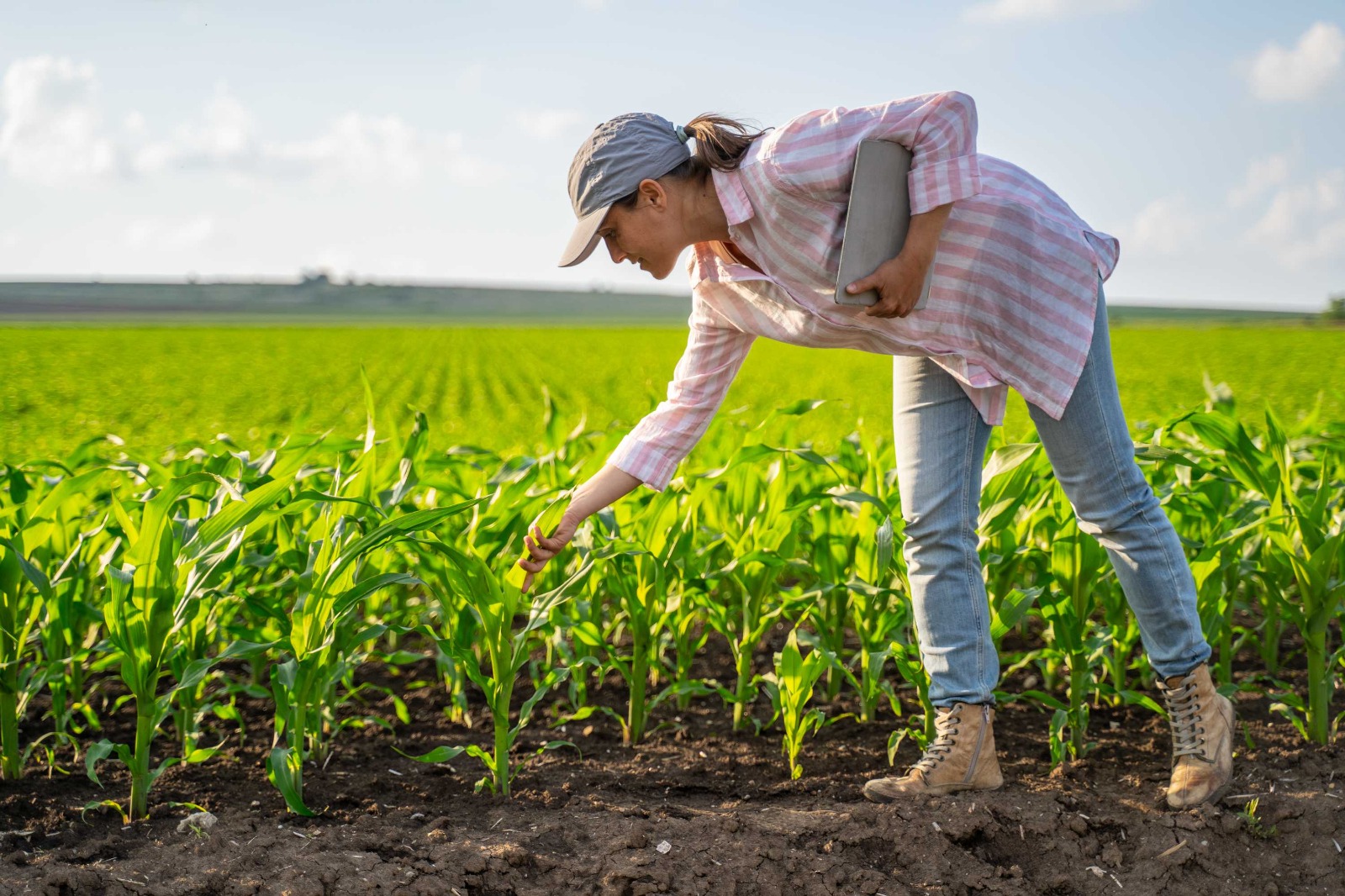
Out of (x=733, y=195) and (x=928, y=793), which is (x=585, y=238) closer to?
(x=733, y=195)

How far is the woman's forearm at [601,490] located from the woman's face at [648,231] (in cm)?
53

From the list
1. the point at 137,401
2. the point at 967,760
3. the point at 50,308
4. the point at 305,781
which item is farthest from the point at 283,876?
the point at 50,308

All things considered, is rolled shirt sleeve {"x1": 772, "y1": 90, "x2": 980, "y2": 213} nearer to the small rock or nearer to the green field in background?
the green field in background

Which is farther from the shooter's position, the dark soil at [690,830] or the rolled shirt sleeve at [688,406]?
the rolled shirt sleeve at [688,406]

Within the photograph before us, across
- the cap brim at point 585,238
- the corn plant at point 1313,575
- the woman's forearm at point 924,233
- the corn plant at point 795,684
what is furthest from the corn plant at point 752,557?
the corn plant at point 1313,575

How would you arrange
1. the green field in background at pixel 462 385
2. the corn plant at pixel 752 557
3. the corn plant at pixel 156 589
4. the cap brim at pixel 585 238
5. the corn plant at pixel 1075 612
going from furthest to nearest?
the green field in background at pixel 462 385 → the corn plant at pixel 752 557 → the corn plant at pixel 1075 612 → the corn plant at pixel 156 589 → the cap brim at pixel 585 238

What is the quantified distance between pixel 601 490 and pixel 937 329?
2.73 feet

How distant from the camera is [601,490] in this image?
7.82 ft

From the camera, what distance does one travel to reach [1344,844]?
7.18ft

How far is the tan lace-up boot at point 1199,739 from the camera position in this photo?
7.52 ft

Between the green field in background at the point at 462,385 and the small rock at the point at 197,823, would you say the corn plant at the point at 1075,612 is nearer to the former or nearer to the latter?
the green field in background at the point at 462,385

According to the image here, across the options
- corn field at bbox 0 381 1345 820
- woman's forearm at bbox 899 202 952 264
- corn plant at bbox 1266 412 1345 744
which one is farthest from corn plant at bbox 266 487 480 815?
corn plant at bbox 1266 412 1345 744

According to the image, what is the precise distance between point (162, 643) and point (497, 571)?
845mm

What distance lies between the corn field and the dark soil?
0.30 ft
